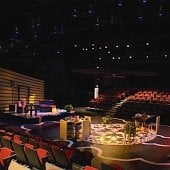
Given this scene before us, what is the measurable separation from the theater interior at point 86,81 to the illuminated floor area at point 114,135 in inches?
1.6

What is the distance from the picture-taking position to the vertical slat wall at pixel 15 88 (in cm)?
1967

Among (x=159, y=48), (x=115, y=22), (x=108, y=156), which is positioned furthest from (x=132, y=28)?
(x=108, y=156)

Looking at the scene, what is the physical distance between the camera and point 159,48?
23.9m

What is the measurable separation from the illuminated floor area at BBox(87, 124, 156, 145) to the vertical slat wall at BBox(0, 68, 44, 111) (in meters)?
5.73

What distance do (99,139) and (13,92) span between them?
28.7 feet

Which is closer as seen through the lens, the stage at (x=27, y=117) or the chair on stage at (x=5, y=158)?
the chair on stage at (x=5, y=158)

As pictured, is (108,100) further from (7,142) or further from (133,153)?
(7,142)

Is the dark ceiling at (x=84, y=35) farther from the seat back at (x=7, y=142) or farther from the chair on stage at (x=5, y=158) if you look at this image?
the chair on stage at (x=5, y=158)

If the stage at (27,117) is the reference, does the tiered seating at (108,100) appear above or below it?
above

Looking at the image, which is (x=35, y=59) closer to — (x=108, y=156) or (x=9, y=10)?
(x=9, y=10)

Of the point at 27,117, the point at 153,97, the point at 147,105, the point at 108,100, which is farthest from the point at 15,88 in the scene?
the point at 153,97

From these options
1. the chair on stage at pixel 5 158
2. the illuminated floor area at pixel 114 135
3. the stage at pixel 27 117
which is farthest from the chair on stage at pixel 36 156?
the stage at pixel 27 117

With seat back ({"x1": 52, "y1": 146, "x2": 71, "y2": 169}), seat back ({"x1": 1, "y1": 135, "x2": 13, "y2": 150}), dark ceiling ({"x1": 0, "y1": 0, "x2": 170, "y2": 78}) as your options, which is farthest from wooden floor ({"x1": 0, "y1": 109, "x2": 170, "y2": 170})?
dark ceiling ({"x1": 0, "y1": 0, "x2": 170, "y2": 78})

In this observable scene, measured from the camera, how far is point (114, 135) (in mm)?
14906
